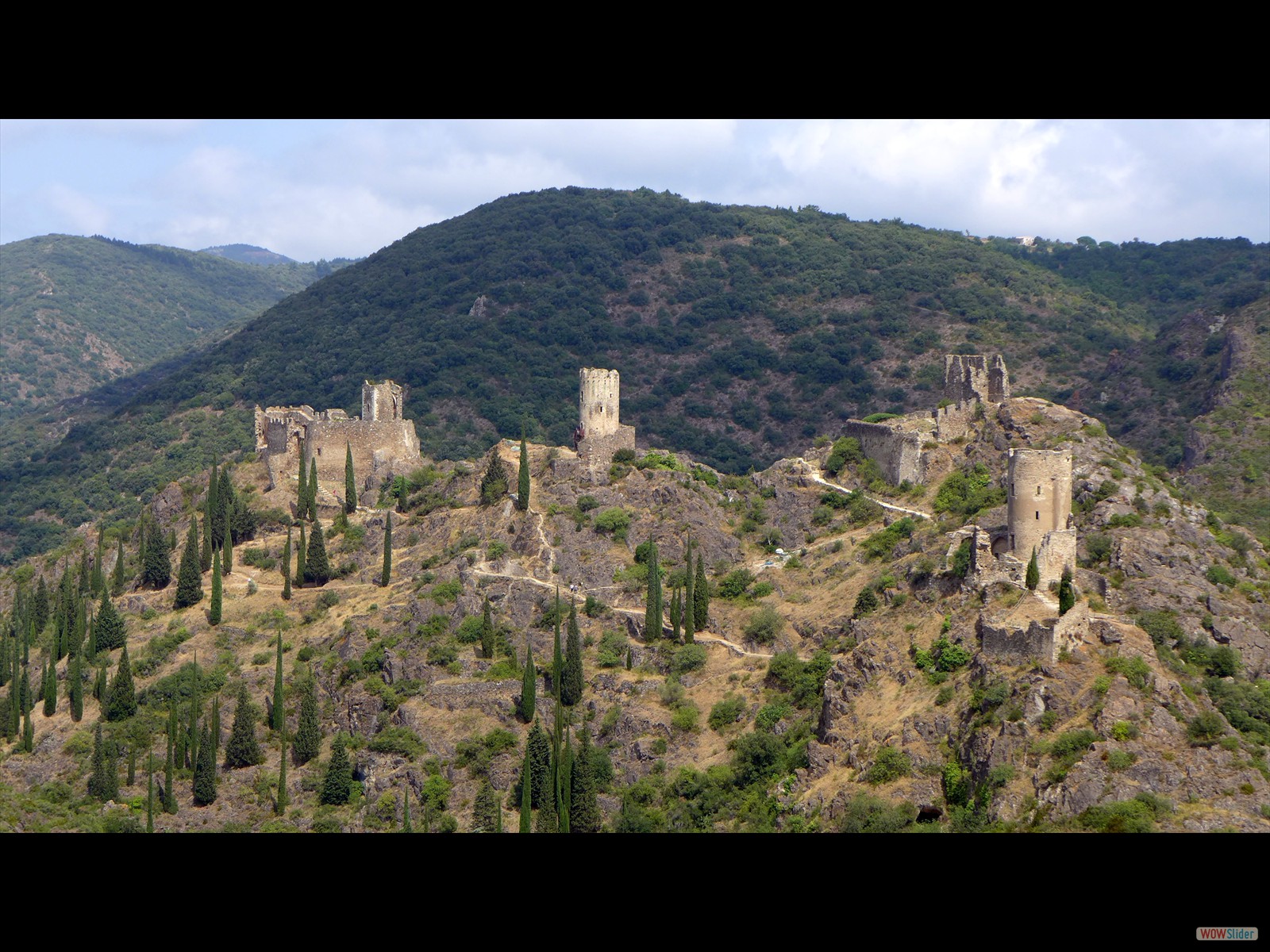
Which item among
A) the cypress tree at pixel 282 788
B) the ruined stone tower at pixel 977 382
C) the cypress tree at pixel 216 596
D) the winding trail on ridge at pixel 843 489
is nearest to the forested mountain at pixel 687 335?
the ruined stone tower at pixel 977 382

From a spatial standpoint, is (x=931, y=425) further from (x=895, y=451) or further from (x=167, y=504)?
(x=167, y=504)

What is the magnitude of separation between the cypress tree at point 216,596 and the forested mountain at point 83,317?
315ft

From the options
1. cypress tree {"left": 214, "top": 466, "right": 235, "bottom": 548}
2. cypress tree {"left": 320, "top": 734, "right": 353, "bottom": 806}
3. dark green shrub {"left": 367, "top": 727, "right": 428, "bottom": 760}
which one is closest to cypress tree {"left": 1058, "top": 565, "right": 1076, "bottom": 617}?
dark green shrub {"left": 367, "top": 727, "right": 428, "bottom": 760}

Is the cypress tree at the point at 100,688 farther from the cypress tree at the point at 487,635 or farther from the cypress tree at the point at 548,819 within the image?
the cypress tree at the point at 548,819

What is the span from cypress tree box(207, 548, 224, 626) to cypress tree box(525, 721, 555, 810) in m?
15.2

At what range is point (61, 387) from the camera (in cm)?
15025

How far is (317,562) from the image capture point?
5541 centimetres

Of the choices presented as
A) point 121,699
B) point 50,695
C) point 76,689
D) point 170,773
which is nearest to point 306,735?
point 170,773

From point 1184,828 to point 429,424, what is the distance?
7346cm

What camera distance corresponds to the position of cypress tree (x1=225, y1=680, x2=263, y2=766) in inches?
1857

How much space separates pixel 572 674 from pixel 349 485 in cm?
1503
